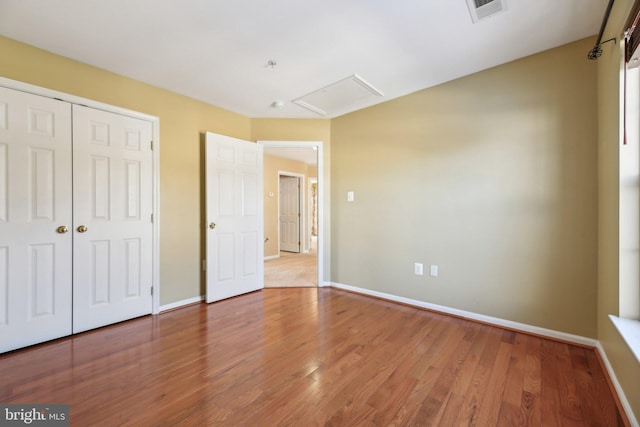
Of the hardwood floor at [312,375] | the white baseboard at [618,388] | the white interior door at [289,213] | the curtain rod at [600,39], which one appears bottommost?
the hardwood floor at [312,375]

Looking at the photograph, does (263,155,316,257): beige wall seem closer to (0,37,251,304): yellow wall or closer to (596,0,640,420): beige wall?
(0,37,251,304): yellow wall

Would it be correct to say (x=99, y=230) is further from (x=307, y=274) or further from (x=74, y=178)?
(x=307, y=274)

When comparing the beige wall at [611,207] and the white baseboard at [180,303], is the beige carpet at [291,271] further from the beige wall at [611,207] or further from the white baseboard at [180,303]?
the beige wall at [611,207]

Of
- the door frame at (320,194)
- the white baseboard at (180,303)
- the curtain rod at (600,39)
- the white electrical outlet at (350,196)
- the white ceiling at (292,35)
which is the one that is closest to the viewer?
the curtain rod at (600,39)

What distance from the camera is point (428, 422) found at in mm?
1361

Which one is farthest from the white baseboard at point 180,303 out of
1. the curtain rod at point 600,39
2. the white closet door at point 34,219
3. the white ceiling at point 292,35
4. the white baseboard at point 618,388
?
the curtain rod at point 600,39

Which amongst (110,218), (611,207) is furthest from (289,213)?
(611,207)

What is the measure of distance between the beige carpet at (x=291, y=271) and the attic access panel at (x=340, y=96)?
2451 mm

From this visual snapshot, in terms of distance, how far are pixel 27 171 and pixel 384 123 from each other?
3.39 metres

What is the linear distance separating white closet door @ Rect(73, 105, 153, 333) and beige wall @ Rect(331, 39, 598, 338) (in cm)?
247

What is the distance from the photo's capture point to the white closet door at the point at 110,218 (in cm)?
233

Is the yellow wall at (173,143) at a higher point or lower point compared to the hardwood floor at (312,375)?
higher

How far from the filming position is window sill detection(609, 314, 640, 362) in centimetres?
129

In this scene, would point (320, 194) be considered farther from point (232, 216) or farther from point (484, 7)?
point (484, 7)
